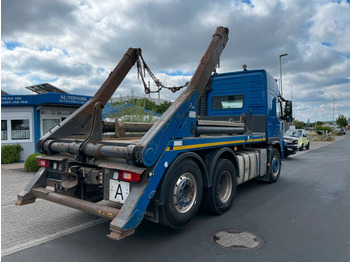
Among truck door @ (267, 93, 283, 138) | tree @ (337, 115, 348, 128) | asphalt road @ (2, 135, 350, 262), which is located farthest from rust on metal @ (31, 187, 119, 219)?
tree @ (337, 115, 348, 128)

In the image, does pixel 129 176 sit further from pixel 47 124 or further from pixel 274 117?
pixel 47 124

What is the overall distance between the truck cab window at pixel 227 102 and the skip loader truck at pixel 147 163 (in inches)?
40.8

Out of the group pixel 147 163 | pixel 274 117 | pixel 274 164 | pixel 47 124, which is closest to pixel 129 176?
pixel 147 163

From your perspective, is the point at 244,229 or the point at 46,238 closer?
the point at 46,238

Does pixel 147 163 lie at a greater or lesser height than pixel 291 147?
greater

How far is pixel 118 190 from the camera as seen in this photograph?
3.61 meters

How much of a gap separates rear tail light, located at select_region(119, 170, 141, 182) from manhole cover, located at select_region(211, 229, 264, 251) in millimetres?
1560

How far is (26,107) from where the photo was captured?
12.0 meters

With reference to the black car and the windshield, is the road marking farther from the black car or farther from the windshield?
the windshield

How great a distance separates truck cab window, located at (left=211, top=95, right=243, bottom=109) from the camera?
748 cm

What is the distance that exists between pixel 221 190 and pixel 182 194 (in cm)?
151

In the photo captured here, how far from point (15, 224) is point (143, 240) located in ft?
7.83

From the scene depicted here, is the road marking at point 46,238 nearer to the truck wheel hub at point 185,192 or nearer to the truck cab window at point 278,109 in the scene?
the truck wheel hub at point 185,192

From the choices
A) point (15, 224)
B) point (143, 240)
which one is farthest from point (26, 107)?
point (143, 240)
